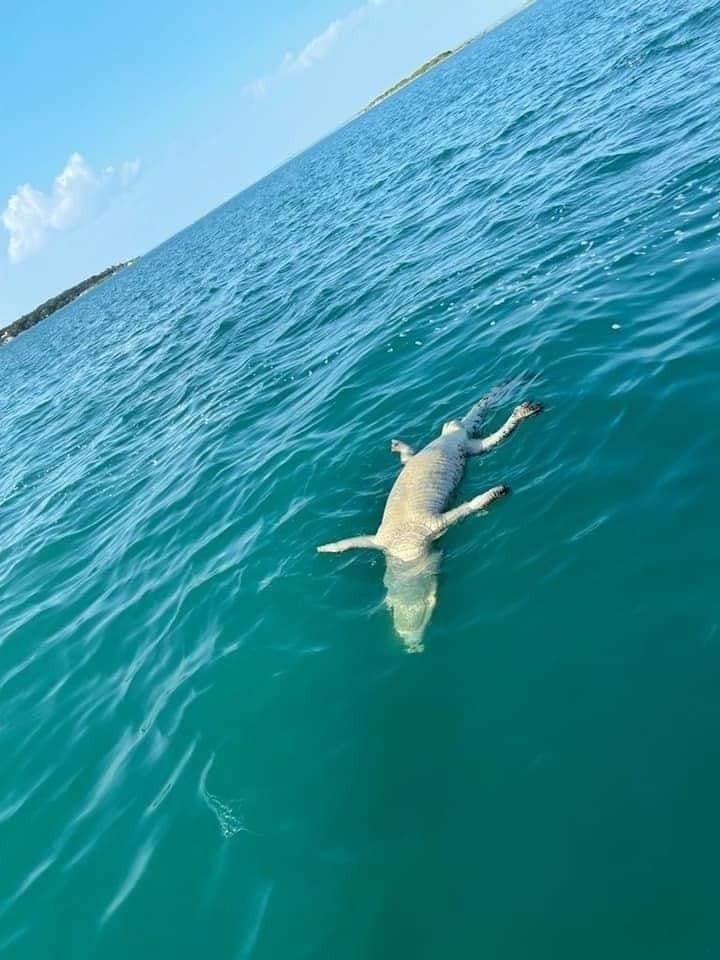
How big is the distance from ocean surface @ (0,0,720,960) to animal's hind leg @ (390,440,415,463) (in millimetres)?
303

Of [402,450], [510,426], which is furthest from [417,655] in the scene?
[402,450]

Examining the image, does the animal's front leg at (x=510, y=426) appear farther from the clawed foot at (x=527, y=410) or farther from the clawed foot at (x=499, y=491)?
the clawed foot at (x=499, y=491)

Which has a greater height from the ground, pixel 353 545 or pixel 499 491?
pixel 353 545

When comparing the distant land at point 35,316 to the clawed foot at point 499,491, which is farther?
the distant land at point 35,316

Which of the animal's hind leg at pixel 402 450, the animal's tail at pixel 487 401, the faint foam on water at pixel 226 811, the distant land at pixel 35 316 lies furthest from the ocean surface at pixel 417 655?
the distant land at pixel 35 316

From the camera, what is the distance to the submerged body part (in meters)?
9.84

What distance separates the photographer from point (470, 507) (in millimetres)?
10812

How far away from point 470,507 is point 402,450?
2.74 meters

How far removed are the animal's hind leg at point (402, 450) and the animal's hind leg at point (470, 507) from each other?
2204mm

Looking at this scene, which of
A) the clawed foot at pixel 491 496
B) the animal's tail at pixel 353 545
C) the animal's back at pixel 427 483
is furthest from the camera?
the animal's tail at pixel 353 545

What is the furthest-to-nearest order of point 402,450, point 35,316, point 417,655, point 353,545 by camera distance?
1. point 35,316
2. point 402,450
3. point 353,545
4. point 417,655

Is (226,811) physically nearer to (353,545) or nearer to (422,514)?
(353,545)

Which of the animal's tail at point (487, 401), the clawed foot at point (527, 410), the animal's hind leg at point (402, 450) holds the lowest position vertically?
the animal's tail at point (487, 401)

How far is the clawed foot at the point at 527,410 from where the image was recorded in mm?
12297
